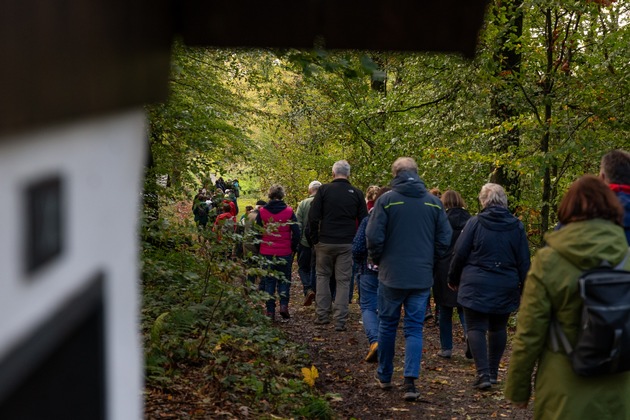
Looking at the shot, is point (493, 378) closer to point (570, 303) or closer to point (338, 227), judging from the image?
point (338, 227)

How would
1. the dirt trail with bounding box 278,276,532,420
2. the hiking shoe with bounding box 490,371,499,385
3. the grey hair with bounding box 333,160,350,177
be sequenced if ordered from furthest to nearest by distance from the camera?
the grey hair with bounding box 333,160,350,177 < the hiking shoe with bounding box 490,371,499,385 < the dirt trail with bounding box 278,276,532,420

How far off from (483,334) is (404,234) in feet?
4.10

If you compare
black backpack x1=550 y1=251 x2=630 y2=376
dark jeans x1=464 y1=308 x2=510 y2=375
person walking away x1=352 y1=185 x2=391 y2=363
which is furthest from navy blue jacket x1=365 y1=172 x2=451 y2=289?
black backpack x1=550 y1=251 x2=630 y2=376

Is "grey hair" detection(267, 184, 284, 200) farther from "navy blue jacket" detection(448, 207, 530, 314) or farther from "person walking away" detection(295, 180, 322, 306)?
"navy blue jacket" detection(448, 207, 530, 314)

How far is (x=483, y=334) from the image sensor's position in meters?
7.51

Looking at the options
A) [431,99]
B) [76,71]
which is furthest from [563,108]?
[76,71]

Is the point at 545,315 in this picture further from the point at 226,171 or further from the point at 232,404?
the point at 226,171

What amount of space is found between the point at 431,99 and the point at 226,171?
459 centimetres

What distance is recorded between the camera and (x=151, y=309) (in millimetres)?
7324

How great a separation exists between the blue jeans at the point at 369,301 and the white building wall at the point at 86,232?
6.40m

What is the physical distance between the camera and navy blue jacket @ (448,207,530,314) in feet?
23.9

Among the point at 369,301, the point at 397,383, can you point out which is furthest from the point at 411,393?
the point at 369,301

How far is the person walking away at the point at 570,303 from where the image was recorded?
4059 millimetres

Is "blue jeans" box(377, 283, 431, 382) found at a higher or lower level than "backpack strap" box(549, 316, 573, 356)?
lower
